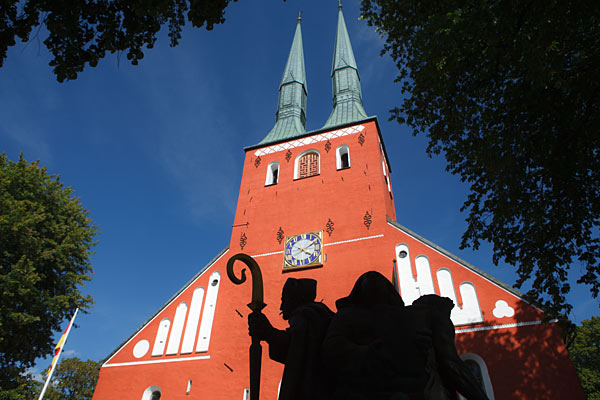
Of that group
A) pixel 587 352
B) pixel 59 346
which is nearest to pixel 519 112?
pixel 59 346

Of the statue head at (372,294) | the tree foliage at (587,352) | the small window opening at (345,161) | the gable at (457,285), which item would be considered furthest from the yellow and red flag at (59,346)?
the tree foliage at (587,352)

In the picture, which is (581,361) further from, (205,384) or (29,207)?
(29,207)

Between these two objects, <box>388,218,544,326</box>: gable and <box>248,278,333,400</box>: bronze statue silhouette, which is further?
<box>388,218,544,326</box>: gable

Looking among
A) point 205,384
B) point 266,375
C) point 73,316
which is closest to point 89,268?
point 73,316

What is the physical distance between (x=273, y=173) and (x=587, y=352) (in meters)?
20.9

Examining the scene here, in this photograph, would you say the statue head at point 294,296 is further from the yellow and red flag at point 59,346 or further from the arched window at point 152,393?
the yellow and red flag at point 59,346

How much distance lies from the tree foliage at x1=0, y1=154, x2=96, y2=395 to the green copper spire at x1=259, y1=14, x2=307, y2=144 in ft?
27.4

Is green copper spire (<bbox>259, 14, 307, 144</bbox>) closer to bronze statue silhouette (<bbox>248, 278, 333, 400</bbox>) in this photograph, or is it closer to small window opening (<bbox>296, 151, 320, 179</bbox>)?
small window opening (<bbox>296, 151, 320, 179</bbox>)

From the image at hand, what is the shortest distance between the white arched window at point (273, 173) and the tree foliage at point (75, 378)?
18594 millimetres

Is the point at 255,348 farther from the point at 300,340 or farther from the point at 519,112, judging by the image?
the point at 519,112

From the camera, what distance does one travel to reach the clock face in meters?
12.3

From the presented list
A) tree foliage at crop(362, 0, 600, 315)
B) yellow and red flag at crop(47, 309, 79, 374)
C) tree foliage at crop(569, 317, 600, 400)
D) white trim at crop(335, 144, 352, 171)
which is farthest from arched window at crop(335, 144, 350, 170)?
→ tree foliage at crop(569, 317, 600, 400)

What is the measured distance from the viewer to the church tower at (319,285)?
29.5ft

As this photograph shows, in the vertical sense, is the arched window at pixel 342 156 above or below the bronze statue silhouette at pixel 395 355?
above
